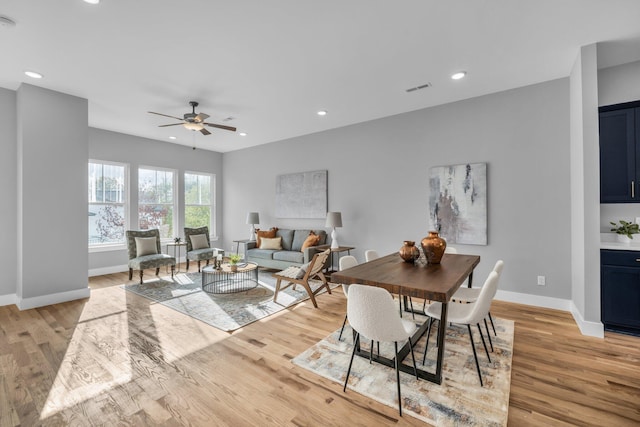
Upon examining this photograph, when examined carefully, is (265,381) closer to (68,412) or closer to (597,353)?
(68,412)

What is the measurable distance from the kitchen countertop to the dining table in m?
1.50

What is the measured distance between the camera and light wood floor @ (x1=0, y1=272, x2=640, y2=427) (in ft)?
5.88

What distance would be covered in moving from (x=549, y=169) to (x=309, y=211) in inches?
158

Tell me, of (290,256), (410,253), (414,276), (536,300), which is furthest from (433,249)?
(290,256)

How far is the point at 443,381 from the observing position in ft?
6.90

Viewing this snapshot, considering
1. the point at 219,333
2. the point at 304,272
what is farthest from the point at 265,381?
the point at 304,272

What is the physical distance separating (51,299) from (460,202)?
6.00 m

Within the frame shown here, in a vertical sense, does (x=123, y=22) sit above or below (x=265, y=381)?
above

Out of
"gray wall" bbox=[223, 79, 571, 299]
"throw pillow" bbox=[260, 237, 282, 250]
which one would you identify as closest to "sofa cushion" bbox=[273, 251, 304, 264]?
"throw pillow" bbox=[260, 237, 282, 250]

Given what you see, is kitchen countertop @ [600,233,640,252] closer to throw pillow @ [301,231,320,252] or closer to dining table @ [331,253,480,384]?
dining table @ [331,253,480,384]

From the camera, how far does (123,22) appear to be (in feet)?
8.05

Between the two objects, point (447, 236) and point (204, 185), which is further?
point (204, 185)

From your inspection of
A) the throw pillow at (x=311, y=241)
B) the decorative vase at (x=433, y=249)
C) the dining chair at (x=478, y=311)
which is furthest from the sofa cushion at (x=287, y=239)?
the dining chair at (x=478, y=311)

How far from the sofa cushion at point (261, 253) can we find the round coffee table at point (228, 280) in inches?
18.3
